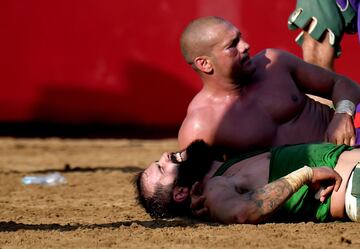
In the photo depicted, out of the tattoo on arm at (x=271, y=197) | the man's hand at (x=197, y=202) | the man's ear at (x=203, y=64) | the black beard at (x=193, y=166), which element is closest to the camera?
the tattoo on arm at (x=271, y=197)

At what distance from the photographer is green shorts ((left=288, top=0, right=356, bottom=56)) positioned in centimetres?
608

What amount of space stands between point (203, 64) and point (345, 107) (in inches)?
32.2

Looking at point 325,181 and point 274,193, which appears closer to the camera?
point 274,193

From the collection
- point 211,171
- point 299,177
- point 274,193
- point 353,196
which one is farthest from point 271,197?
point 211,171

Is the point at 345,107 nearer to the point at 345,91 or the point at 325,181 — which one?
the point at 345,91

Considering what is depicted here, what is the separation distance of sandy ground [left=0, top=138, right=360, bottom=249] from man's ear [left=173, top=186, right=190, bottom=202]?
105mm

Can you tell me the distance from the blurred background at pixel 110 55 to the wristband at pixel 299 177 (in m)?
5.28

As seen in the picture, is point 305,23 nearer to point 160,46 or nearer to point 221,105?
point 221,105

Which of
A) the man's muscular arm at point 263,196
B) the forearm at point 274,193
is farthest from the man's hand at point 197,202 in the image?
the forearm at point 274,193

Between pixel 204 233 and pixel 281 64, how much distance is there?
155 centimetres

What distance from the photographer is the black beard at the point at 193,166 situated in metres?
4.66

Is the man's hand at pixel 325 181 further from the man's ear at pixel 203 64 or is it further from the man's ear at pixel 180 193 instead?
the man's ear at pixel 203 64

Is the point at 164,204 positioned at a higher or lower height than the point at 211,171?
lower

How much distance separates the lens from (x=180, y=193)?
15.4 ft
